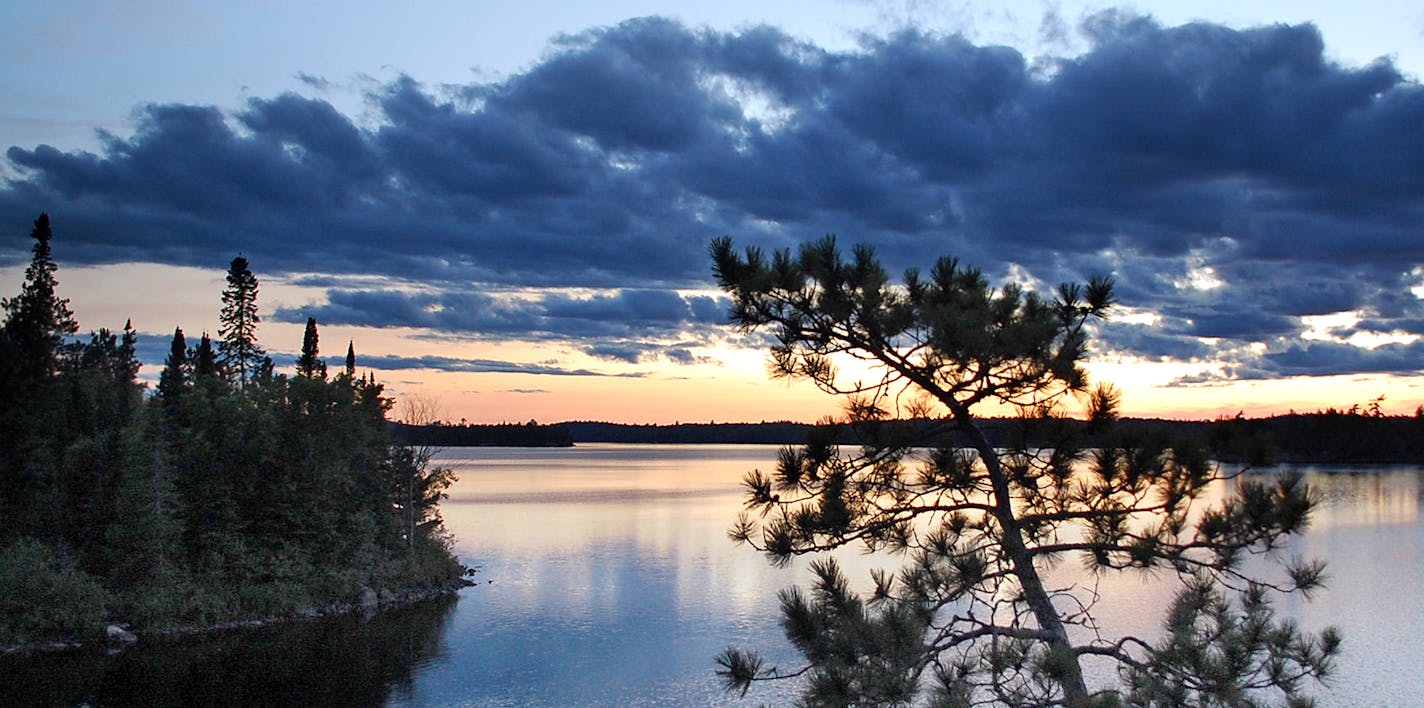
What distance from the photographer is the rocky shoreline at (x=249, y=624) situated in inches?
1098

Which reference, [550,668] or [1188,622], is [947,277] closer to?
[1188,622]

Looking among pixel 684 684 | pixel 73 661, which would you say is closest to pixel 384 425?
pixel 73 661

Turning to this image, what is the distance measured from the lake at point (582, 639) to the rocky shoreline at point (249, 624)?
84 centimetres

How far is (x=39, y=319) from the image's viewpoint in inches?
1746

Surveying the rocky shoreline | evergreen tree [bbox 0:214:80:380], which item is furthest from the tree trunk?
evergreen tree [bbox 0:214:80:380]

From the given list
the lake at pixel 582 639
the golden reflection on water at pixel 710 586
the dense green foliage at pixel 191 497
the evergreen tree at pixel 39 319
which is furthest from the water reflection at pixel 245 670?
the evergreen tree at pixel 39 319

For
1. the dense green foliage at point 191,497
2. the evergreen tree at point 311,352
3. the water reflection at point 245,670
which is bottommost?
the water reflection at point 245,670

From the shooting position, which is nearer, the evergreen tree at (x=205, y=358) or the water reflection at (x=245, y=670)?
the water reflection at (x=245, y=670)

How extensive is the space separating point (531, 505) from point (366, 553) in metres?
43.8

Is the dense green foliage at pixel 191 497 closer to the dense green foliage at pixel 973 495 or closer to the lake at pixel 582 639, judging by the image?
the lake at pixel 582 639

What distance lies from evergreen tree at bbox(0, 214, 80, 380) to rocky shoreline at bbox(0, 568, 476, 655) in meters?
14.3

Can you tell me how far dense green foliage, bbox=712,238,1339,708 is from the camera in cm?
741

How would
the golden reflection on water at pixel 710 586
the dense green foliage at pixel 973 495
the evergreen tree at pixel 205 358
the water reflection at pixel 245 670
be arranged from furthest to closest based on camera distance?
1. the evergreen tree at pixel 205 358
2. the golden reflection on water at pixel 710 586
3. the water reflection at pixel 245 670
4. the dense green foliage at pixel 973 495

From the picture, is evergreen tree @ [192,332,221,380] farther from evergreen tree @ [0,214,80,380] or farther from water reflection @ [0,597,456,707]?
water reflection @ [0,597,456,707]
